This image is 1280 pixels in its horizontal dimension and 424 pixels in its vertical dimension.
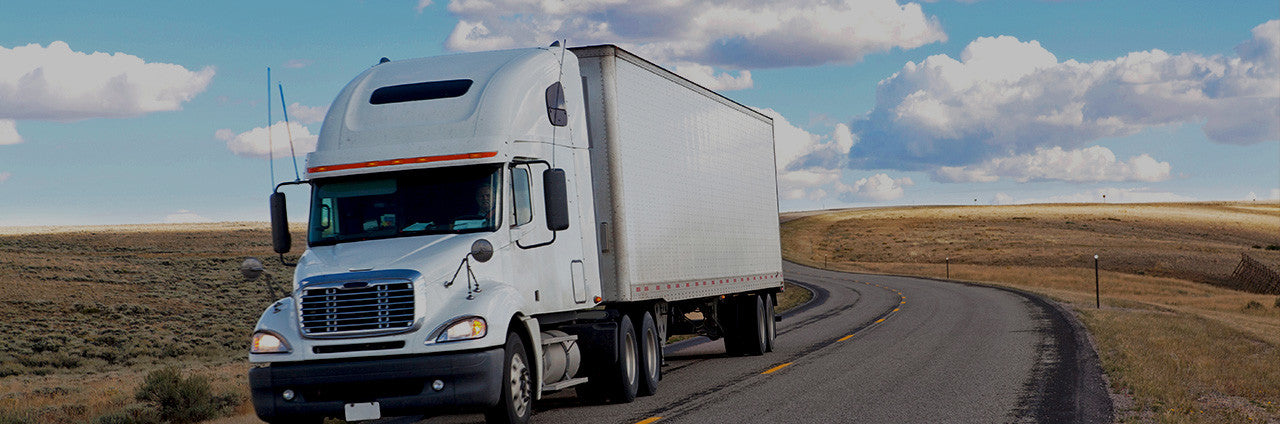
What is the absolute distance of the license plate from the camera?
9.20m

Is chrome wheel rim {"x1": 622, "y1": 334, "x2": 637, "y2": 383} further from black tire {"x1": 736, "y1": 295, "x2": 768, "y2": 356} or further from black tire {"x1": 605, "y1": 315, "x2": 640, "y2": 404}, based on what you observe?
black tire {"x1": 736, "y1": 295, "x2": 768, "y2": 356}

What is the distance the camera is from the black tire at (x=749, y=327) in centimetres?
1836

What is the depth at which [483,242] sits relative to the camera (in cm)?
945

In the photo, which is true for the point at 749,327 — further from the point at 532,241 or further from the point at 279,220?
the point at 279,220

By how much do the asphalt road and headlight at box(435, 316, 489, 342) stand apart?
205cm

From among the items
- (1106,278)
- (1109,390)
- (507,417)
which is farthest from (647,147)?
(1106,278)

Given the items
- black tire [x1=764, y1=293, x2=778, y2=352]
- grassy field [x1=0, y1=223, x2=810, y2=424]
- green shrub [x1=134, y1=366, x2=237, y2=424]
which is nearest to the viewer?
green shrub [x1=134, y1=366, x2=237, y2=424]

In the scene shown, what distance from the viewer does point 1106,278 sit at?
197 feet

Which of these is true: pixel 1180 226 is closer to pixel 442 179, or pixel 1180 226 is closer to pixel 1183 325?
pixel 1183 325

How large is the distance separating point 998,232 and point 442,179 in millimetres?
94959

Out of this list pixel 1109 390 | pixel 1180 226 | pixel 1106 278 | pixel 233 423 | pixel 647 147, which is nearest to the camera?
pixel 233 423

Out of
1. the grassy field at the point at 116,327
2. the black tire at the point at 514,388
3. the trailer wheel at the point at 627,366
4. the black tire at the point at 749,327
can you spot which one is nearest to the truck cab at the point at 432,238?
the black tire at the point at 514,388

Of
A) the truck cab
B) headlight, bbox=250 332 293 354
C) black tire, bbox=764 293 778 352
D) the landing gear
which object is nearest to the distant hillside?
black tire, bbox=764 293 778 352

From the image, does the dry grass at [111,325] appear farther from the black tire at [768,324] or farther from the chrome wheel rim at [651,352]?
the black tire at [768,324]
